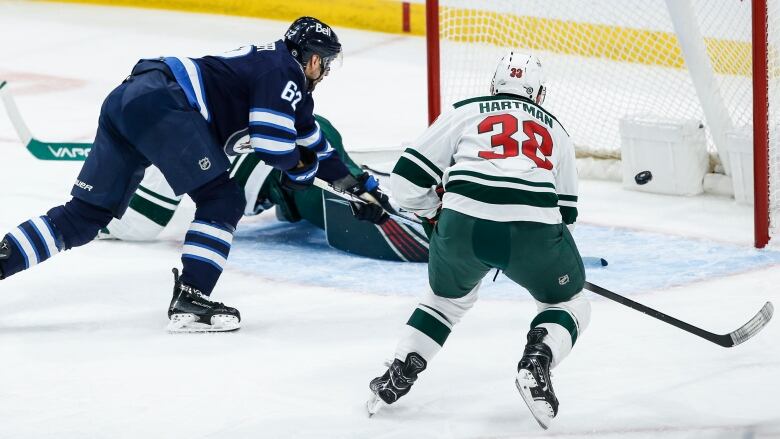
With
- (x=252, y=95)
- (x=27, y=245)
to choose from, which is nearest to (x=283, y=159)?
(x=252, y=95)

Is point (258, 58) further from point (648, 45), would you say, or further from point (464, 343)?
point (648, 45)

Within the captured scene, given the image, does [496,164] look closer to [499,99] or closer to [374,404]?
[499,99]

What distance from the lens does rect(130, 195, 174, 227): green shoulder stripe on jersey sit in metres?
4.41

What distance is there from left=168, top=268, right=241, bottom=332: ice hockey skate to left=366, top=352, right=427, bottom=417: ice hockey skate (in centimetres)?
76

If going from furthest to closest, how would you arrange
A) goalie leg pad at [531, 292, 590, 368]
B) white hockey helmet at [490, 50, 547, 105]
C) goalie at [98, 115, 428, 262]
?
1. goalie at [98, 115, 428, 262]
2. white hockey helmet at [490, 50, 547, 105]
3. goalie leg pad at [531, 292, 590, 368]

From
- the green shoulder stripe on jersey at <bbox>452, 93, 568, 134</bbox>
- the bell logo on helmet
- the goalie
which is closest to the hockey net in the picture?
the goalie

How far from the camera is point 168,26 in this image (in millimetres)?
8180

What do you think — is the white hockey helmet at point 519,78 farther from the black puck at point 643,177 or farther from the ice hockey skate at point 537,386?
the black puck at point 643,177

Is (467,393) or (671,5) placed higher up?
(671,5)

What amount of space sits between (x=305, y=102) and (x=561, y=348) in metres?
1.22

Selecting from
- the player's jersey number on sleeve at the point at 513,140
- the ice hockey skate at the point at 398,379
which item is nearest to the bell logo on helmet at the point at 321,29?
the player's jersey number on sleeve at the point at 513,140

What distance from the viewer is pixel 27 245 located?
3566mm

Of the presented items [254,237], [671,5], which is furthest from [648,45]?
[254,237]

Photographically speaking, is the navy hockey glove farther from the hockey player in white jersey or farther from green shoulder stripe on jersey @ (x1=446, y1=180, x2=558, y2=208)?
green shoulder stripe on jersey @ (x1=446, y1=180, x2=558, y2=208)
